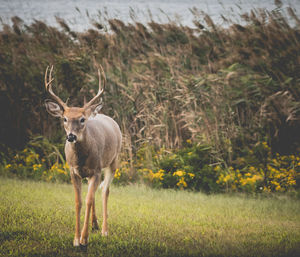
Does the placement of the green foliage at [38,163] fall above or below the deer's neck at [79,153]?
below

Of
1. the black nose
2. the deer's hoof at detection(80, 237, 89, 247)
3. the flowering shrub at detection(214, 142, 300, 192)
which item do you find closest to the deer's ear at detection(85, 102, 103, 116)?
the black nose

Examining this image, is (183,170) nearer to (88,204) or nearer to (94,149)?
(94,149)

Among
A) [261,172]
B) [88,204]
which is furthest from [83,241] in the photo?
[261,172]

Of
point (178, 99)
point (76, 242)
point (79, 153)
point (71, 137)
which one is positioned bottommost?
point (76, 242)

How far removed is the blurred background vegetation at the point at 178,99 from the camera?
7656mm

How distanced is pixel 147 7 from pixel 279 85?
3.91m

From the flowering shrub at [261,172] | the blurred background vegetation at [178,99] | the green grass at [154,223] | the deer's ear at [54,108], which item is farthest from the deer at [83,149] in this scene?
the flowering shrub at [261,172]

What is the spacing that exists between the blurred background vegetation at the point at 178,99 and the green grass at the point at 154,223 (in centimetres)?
65

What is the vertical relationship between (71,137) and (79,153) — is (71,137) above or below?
above

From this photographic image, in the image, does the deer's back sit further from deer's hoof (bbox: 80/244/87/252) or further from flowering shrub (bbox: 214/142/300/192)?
flowering shrub (bbox: 214/142/300/192)

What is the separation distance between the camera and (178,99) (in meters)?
8.02

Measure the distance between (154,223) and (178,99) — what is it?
10.7 ft

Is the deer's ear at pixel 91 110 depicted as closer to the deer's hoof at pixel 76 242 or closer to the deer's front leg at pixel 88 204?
the deer's front leg at pixel 88 204

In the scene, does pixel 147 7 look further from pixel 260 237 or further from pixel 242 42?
pixel 260 237
